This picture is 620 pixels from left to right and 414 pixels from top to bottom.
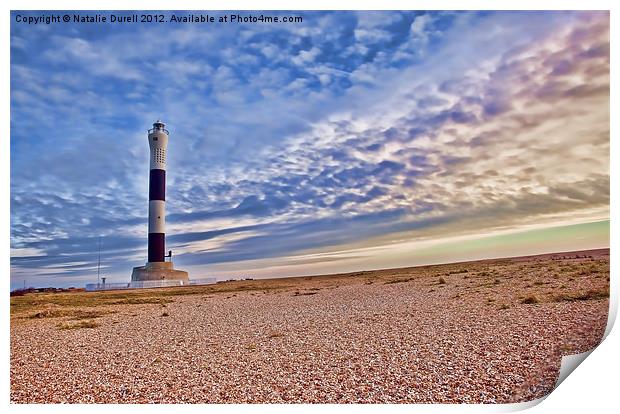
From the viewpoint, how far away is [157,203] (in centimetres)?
1627

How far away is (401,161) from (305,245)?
278cm

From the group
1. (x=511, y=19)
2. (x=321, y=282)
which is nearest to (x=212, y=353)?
(x=511, y=19)

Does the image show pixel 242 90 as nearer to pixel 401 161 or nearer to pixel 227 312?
pixel 401 161

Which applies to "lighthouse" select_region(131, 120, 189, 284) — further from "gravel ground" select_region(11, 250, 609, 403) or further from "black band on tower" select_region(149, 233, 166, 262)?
"gravel ground" select_region(11, 250, 609, 403)

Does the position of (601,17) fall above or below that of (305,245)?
above

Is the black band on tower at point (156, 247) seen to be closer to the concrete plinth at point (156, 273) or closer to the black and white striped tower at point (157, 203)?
the black and white striped tower at point (157, 203)

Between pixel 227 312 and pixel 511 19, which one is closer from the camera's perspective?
pixel 511 19

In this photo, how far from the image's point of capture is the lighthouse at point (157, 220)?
13.1 m

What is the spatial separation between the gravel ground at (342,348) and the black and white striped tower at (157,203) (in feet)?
14.2

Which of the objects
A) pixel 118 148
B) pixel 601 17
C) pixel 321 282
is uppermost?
pixel 601 17

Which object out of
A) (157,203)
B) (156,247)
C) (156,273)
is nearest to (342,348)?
(157,203)

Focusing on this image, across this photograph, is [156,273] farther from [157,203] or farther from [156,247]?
[157,203]

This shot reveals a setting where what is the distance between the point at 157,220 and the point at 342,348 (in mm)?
10415

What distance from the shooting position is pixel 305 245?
10539mm
